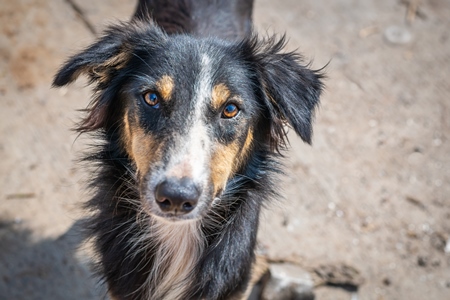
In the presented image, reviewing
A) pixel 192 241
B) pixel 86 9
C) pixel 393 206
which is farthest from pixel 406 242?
pixel 86 9

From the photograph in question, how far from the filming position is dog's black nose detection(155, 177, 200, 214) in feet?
8.13

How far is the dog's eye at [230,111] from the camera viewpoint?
281cm

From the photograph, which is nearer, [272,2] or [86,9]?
[86,9]

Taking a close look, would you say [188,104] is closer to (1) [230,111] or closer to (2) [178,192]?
(1) [230,111]

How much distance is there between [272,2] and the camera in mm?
6129

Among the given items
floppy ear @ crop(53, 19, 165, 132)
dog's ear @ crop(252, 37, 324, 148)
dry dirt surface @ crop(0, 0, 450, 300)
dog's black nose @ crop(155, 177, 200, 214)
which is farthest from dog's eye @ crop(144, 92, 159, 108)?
dry dirt surface @ crop(0, 0, 450, 300)

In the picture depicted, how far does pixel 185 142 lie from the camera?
2615 millimetres

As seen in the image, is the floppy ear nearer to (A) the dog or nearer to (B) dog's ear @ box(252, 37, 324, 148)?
(A) the dog

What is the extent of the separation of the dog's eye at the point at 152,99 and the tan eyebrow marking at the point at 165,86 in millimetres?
42

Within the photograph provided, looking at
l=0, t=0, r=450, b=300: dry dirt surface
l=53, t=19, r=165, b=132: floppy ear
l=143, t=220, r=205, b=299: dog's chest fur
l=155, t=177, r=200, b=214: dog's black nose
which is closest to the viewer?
l=155, t=177, r=200, b=214: dog's black nose

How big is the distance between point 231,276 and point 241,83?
103 cm

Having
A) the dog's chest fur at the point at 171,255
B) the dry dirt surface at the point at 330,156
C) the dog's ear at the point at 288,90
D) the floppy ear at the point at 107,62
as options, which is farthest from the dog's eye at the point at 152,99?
the dry dirt surface at the point at 330,156

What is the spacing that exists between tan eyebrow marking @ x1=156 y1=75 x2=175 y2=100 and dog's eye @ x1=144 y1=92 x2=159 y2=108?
0.04m

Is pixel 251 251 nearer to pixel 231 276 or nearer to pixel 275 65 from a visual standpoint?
pixel 231 276
